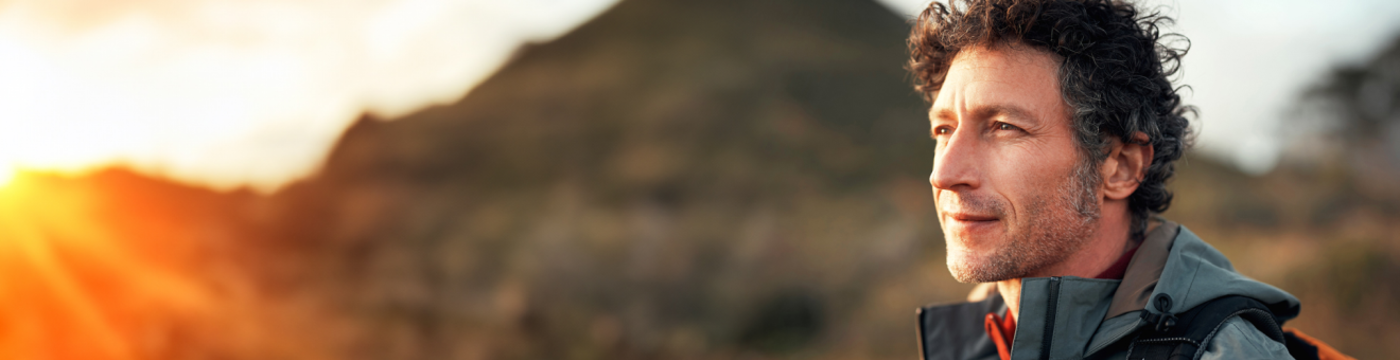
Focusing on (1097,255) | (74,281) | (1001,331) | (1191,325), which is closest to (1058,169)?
(1097,255)

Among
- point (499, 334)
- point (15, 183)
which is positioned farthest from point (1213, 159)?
point (15, 183)

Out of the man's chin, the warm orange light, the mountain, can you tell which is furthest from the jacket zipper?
the warm orange light

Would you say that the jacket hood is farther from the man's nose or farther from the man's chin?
the man's nose

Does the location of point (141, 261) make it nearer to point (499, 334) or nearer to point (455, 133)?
point (499, 334)

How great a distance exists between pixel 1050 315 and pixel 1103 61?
0.80m

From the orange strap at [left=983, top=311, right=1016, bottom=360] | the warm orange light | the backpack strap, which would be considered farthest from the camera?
the warm orange light

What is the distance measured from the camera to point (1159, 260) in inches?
74.7

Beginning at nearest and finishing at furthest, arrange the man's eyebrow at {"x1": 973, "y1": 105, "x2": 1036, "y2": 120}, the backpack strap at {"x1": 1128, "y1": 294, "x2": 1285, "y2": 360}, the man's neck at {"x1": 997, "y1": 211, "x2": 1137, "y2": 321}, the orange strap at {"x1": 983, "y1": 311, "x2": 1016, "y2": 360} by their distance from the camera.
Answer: the backpack strap at {"x1": 1128, "y1": 294, "x2": 1285, "y2": 360}, the man's eyebrow at {"x1": 973, "y1": 105, "x2": 1036, "y2": 120}, the man's neck at {"x1": 997, "y1": 211, "x2": 1137, "y2": 321}, the orange strap at {"x1": 983, "y1": 311, "x2": 1016, "y2": 360}

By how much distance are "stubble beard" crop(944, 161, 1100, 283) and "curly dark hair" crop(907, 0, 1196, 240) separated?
113 millimetres

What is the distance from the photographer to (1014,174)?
1.92 meters

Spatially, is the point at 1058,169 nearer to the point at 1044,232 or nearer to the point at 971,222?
the point at 1044,232

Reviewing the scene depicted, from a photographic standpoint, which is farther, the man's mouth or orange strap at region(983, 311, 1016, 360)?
orange strap at region(983, 311, 1016, 360)

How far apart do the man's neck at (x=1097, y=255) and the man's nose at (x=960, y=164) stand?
398mm

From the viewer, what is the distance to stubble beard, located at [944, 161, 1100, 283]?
1946mm
